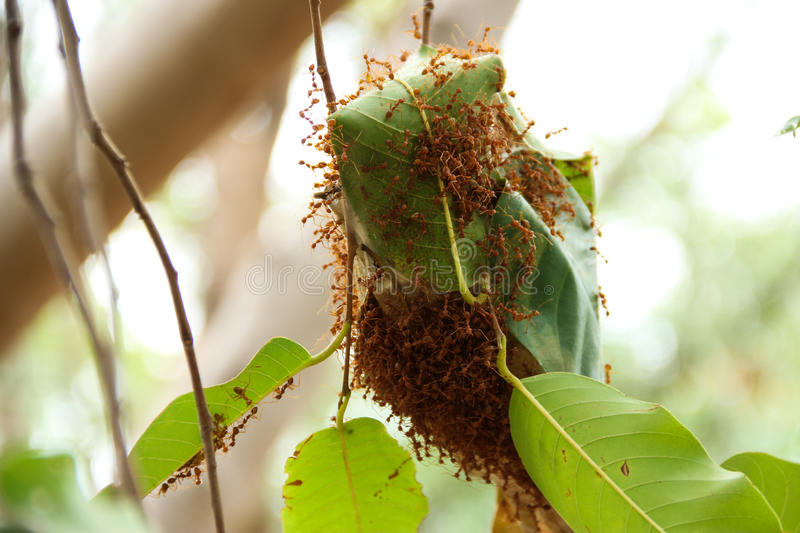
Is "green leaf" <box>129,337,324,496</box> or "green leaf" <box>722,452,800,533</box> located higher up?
"green leaf" <box>129,337,324,496</box>

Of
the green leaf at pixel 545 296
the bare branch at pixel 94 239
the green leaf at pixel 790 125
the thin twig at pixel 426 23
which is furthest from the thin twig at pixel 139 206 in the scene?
the green leaf at pixel 790 125

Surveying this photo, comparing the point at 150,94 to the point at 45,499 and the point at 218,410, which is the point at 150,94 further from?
the point at 45,499

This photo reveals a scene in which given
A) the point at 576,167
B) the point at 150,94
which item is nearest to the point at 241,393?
the point at 576,167

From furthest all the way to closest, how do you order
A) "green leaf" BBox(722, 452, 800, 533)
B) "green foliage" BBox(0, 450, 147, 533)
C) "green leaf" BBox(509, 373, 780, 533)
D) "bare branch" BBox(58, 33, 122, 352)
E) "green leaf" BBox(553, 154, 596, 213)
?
"green leaf" BBox(553, 154, 596, 213) → "green leaf" BBox(722, 452, 800, 533) → "green leaf" BBox(509, 373, 780, 533) → "bare branch" BBox(58, 33, 122, 352) → "green foliage" BBox(0, 450, 147, 533)

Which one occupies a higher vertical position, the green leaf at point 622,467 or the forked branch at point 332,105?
the forked branch at point 332,105

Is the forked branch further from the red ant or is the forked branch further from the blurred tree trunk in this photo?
the blurred tree trunk

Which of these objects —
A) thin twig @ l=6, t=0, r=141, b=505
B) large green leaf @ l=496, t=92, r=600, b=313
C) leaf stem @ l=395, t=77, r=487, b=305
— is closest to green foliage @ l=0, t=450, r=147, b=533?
thin twig @ l=6, t=0, r=141, b=505

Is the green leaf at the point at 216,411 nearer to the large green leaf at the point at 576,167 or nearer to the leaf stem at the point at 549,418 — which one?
the leaf stem at the point at 549,418
